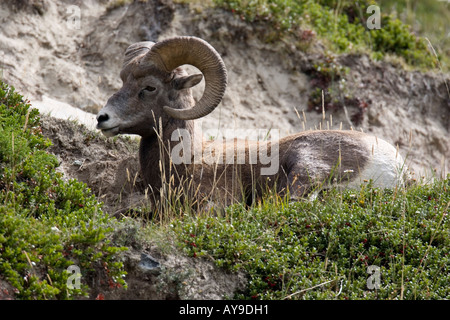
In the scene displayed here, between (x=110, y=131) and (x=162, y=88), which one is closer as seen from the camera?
(x=110, y=131)

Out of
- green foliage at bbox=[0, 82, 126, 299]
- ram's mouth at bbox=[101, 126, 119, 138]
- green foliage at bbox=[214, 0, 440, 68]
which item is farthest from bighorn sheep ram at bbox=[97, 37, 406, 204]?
green foliage at bbox=[214, 0, 440, 68]

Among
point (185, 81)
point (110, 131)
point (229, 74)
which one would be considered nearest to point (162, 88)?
Answer: point (185, 81)

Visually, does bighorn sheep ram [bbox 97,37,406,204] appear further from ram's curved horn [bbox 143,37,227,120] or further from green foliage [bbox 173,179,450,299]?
green foliage [bbox 173,179,450,299]

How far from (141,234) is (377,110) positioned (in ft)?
28.7

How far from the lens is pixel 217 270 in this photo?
655 cm

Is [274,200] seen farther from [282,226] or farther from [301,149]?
[301,149]

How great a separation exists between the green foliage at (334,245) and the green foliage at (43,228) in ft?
2.92

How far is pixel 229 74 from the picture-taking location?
1395cm

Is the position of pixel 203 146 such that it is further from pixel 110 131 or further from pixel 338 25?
pixel 338 25

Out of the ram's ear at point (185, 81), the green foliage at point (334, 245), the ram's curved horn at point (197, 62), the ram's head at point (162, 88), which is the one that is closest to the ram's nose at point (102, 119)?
the ram's head at point (162, 88)

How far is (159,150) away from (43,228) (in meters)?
3.03

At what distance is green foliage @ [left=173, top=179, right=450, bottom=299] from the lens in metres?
6.39

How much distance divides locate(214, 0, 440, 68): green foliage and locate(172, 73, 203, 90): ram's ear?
201 inches
